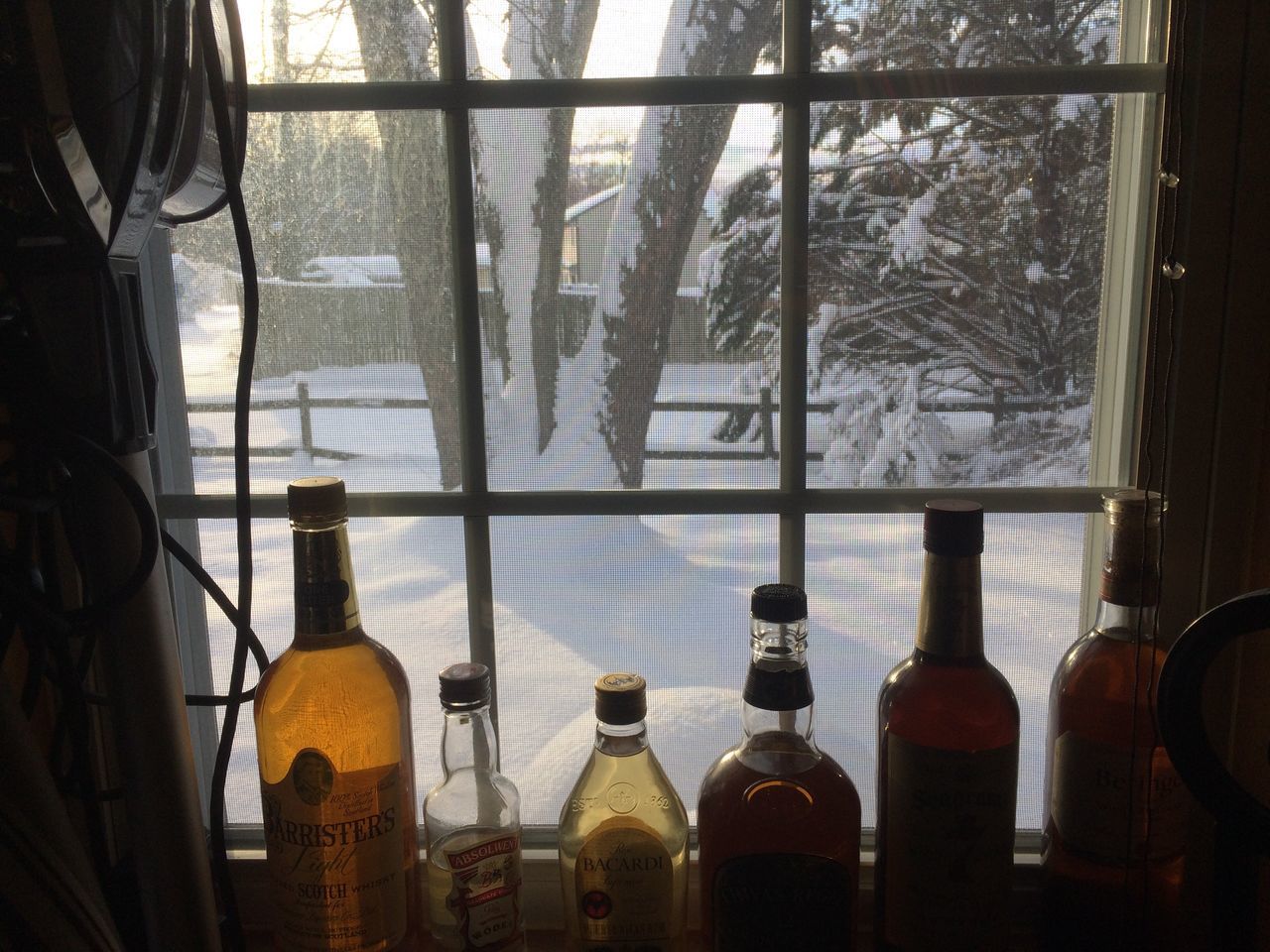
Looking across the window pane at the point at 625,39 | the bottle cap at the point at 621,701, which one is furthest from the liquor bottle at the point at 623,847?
the window pane at the point at 625,39

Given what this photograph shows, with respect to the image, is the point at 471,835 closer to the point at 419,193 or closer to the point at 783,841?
the point at 783,841

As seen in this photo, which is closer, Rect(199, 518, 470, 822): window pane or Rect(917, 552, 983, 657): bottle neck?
Rect(917, 552, 983, 657): bottle neck

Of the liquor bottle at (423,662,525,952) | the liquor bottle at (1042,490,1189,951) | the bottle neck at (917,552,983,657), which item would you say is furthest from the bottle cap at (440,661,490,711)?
the liquor bottle at (1042,490,1189,951)

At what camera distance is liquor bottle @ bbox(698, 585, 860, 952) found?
65cm

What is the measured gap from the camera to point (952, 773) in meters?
0.66

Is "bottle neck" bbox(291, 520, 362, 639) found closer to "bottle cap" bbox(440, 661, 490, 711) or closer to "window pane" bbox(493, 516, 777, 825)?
"bottle cap" bbox(440, 661, 490, 711)

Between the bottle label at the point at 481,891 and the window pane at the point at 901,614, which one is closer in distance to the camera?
the bottle label at the point at 481,891

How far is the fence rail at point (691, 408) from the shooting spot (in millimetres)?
792

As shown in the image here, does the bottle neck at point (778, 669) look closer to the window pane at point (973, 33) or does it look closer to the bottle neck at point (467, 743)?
the bottle neck at point (467, 743)

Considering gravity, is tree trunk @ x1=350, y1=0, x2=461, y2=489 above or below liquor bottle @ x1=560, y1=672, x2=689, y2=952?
above

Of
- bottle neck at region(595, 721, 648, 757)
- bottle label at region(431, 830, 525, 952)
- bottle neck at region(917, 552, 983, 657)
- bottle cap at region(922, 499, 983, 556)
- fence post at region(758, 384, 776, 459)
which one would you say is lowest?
bottle label at region(431, 830, 525, 952)

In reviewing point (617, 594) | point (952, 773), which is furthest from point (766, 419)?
point (952, 773)

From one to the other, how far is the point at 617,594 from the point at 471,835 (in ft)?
0.80

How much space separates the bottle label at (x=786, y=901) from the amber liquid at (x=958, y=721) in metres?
0.07
